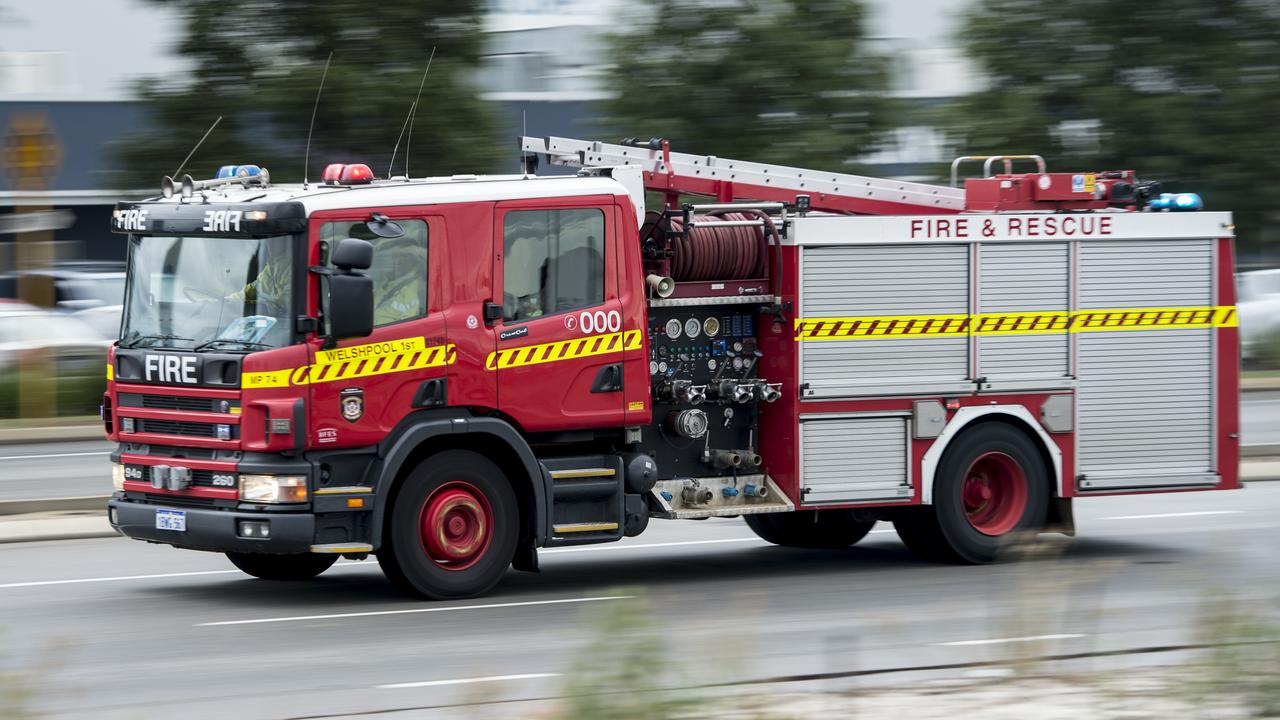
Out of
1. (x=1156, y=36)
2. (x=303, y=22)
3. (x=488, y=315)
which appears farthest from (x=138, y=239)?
(x=1156, y=36)

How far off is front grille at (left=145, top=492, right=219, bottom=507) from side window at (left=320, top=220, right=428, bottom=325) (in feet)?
4.69

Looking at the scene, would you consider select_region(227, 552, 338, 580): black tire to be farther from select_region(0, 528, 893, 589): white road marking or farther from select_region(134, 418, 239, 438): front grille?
select_region(134, 418, 239, 438): front grille

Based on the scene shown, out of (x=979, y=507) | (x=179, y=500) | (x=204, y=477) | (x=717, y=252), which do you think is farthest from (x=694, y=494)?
(x=179, y=500)

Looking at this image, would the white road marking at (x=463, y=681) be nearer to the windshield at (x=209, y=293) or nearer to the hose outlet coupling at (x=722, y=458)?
the windshield at (x=209, y=293)

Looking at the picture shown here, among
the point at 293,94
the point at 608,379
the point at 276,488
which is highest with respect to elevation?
the point at 293,94

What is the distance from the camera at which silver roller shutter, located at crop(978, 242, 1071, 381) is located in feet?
40.8

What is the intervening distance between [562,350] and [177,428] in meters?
2.33

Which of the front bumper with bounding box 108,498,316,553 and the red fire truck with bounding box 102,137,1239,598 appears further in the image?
the red fire truck with bounding box 102,137,1239,598

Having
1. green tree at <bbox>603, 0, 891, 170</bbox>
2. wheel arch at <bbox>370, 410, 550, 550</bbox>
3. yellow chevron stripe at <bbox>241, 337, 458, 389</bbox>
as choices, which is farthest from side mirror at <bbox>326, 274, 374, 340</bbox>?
green tree at <bbox>603, 0, 891, 170</bbox>

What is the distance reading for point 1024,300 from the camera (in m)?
12.6

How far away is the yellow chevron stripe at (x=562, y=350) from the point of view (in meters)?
10.9

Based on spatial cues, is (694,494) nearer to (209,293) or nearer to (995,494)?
(995,494)

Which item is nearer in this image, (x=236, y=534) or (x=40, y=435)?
(x=236, y=534)

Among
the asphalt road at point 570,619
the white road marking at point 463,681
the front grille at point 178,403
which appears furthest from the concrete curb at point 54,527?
the white road marking at point 463,681
